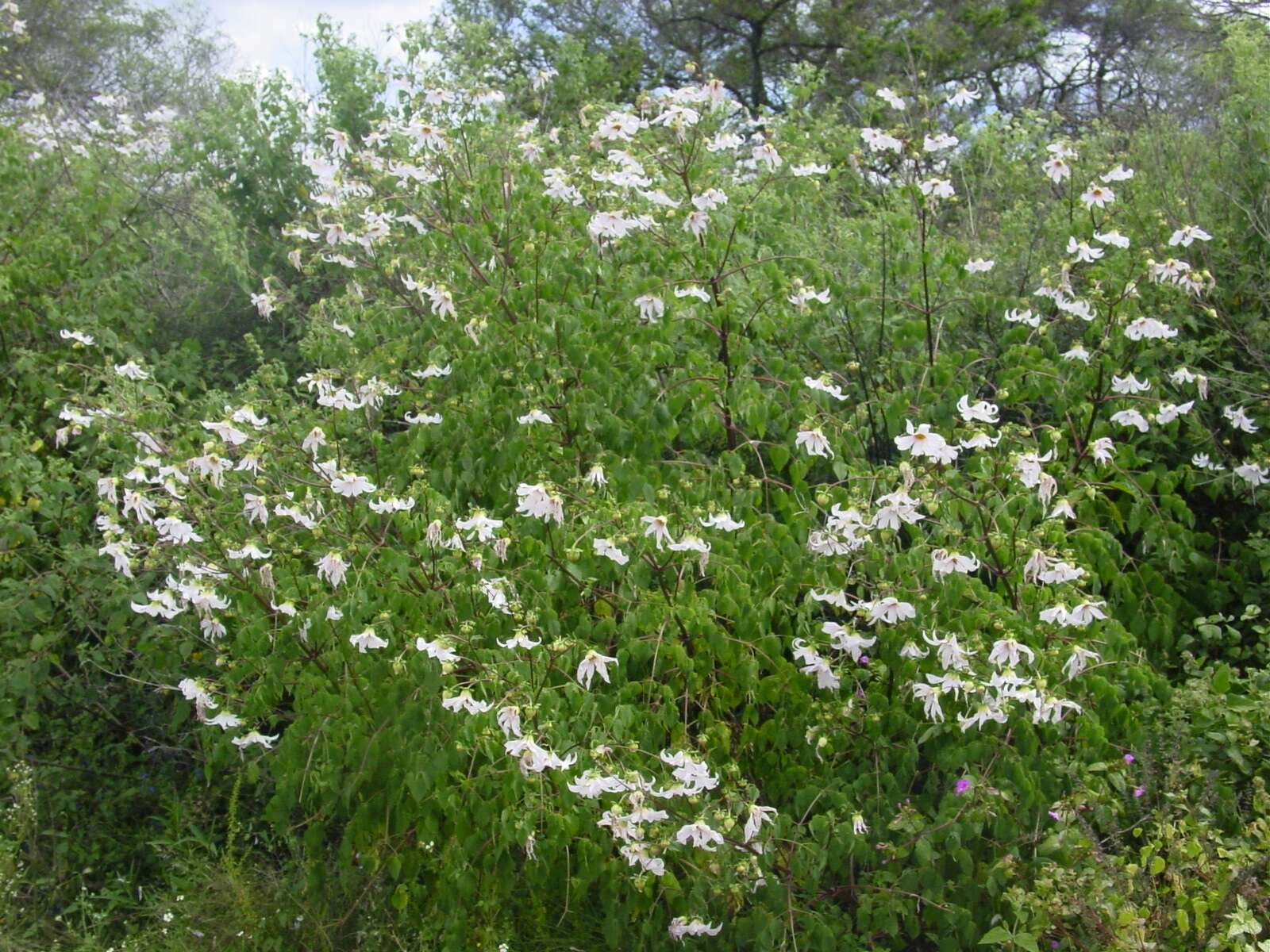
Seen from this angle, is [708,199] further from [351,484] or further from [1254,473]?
[1254,473]

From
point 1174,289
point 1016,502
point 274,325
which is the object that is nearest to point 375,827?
point 1016,502

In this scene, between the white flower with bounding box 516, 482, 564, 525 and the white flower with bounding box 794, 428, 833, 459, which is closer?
the white flower with bounding box 516, 482, 564, 525

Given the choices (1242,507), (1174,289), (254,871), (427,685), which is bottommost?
(254,871)

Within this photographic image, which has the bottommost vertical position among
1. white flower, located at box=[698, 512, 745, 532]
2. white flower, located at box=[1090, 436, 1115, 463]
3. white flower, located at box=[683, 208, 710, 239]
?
Answer: white flower, located at box=[698, 512, 745, 532]

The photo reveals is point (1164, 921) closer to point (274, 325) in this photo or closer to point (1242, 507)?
point (1242, 507)

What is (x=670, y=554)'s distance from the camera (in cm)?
329

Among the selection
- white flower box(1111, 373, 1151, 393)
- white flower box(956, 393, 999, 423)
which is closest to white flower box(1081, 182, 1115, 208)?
white flower box(1111, 373, 1151, 393)

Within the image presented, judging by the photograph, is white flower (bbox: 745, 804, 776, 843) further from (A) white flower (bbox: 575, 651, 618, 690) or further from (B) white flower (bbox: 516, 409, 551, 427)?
(B) white flower (bbox: 516, 409, 551, 427)

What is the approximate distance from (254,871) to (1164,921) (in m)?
2.70

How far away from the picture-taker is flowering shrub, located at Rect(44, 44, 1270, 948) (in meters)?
3.08

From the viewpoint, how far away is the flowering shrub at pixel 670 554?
308cm

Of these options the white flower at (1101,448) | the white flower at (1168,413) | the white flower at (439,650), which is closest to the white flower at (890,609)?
the white flower at (1101,448)

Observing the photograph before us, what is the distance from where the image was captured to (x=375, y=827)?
3381mm

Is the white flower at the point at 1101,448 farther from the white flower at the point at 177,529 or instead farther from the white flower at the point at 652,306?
the white flower at the point at 177,529
